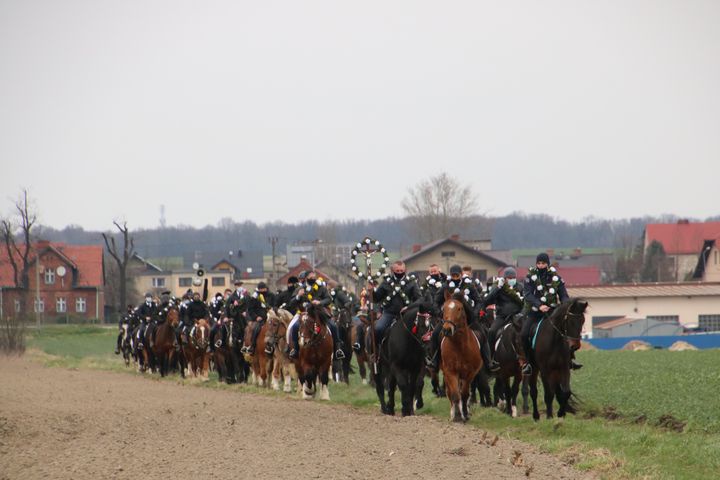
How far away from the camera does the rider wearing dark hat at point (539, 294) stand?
19.5 metres

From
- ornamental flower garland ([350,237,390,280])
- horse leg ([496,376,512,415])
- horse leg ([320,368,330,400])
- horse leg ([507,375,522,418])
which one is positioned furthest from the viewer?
horse leg ([320,368,330,400])

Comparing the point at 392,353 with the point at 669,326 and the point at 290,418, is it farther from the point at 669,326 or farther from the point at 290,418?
the point at 669,326

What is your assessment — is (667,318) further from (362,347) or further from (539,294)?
(539,294)

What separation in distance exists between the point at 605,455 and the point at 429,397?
10.2m

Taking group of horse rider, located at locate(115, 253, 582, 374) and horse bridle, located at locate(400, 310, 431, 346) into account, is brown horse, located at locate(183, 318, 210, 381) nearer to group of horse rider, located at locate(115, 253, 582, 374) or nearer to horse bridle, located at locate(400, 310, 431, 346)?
group of horse rider, located at locate(115, 253, 582, 374)

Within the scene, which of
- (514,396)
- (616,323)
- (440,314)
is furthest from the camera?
(616,323)

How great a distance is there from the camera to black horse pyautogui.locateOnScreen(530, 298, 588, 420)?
18.7 m

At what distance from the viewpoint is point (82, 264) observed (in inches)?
4515

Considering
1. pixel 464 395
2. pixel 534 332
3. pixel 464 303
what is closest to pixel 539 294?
pixel 534 332

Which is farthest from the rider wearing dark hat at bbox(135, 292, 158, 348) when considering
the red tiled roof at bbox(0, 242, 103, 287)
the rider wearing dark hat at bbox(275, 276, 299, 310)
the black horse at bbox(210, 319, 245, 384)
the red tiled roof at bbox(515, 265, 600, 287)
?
the red tiled roof at bbox(515, 265, 600, 287)

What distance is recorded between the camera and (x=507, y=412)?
2117 cm

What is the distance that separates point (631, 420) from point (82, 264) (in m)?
100

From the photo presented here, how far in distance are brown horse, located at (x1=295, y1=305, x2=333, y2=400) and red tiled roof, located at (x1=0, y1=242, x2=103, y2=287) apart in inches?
3433

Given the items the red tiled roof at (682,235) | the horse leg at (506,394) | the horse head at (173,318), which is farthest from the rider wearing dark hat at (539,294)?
the red tiled roof at (682,235)
